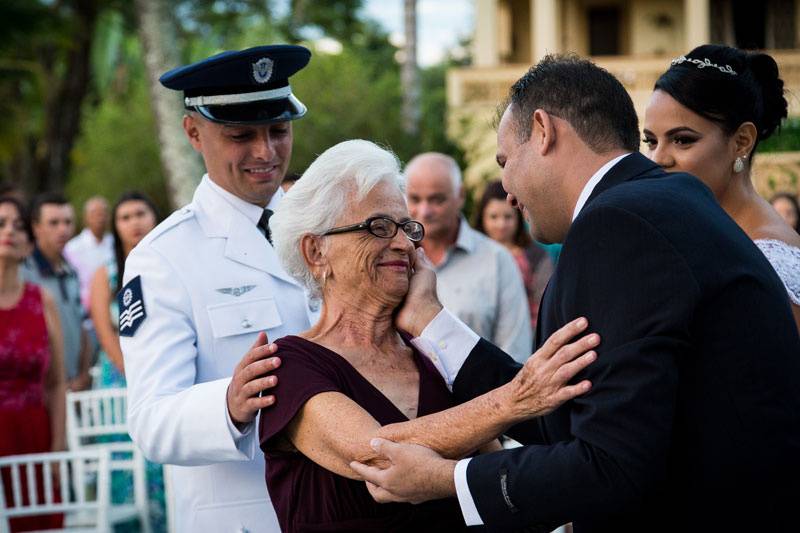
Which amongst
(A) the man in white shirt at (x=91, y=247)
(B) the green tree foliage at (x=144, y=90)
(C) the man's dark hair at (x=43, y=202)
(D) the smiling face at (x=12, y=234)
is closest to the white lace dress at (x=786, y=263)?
(D) the smiling face at (x=12, y=234)

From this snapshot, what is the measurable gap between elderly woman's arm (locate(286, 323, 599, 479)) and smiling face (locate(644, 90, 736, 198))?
3.59 feet

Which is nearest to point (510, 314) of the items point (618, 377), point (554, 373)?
point (554, 373)

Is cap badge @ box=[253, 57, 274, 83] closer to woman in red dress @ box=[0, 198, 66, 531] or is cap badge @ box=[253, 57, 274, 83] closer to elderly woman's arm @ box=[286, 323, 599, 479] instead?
elderly woman's arm @ box=[286, 323, 599, 479]

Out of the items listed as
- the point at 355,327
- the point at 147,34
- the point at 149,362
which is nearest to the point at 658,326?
the point at 355,327

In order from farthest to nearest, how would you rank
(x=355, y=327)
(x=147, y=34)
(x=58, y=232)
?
(x=147, y=34) < (x=58, y=232) < (x=355, y=327)

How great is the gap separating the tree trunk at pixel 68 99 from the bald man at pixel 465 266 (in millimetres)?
15916

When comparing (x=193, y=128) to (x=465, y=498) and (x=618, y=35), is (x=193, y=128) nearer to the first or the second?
(x=465, y=498)

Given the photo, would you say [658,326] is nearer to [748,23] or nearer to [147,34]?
[147,34]

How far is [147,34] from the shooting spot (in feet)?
40.6

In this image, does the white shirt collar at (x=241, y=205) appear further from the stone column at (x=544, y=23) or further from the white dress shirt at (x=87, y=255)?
the stone column at (x=544, y=23)

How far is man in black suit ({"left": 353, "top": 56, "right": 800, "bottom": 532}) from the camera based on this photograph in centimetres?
209

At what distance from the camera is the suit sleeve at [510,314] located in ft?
19.7

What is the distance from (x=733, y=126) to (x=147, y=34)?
10.2 meters

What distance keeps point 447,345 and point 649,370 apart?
0.91 metres
